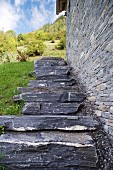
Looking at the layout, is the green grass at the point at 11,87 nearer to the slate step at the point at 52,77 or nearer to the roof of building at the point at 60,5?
the slate step at the point at 52,77

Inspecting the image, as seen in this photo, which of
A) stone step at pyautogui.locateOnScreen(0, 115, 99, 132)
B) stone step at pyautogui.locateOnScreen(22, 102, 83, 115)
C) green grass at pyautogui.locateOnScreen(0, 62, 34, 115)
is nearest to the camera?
stone step at pyautogui.locateOnScreen(0, 115, 99, 132)

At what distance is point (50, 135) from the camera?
352 cm

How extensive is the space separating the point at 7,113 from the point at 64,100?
1417mm

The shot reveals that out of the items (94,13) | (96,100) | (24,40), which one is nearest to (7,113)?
(96,100)

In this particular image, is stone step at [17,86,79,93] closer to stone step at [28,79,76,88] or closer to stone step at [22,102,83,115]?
stone step at [28,79,76,88]

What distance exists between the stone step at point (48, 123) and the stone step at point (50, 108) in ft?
1.48

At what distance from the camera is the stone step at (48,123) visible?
146 inches

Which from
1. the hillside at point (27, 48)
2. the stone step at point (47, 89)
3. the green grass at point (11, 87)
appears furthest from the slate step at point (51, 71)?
the hillside at point (27, 48)

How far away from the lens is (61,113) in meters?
4.45

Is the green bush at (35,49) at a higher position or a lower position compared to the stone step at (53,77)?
higher

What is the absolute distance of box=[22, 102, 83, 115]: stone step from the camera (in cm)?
448

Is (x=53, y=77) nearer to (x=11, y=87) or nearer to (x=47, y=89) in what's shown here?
(x=47, y=89)

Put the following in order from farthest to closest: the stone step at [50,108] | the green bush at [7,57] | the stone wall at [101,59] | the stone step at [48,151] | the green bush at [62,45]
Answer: the green bush at [62,45], the green bush at [7,57], the stone step at [50,108], the stone wall at [101,59], the stone step at [48,151]

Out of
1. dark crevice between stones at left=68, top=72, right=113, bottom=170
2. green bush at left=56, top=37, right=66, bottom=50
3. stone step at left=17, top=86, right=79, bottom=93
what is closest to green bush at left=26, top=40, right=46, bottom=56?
green bush at left=56, top=37, right=66, bottom=50
